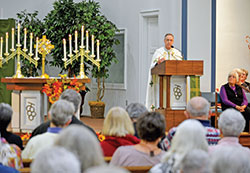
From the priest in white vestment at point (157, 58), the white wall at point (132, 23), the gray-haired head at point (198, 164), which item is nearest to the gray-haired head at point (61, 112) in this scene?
the gray-haired head at point (198, 164)

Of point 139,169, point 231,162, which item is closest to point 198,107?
point 139,169

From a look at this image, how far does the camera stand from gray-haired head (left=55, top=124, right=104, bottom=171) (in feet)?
7.11

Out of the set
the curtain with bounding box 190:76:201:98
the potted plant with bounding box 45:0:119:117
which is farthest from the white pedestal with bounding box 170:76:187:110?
the potted plant with bounding box 45:0:119:117

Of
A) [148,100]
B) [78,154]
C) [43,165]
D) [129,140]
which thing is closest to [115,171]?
[43,165]

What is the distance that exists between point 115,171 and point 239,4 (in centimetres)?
999

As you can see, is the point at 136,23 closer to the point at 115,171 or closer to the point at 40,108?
the point at 40,108

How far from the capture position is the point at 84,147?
7.19ft

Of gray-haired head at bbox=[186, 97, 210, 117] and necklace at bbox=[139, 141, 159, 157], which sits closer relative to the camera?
necklace at bbox=[139, 141, 159, 157]

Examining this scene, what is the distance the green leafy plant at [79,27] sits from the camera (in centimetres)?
1066

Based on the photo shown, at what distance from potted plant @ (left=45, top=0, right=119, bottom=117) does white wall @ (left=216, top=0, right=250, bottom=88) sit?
7.74 ft

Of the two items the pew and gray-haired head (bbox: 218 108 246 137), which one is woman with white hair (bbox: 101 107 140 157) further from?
gray-haired head (bbox: 218 108 246 137)

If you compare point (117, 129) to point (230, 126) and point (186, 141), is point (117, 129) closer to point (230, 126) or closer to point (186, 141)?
point (230, 126)

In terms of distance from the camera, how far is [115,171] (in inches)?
65.5

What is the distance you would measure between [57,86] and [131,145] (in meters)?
3.10
